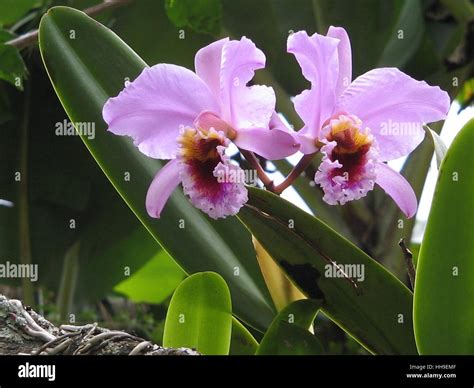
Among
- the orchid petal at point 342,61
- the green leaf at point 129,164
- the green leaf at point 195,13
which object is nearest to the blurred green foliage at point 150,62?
the green leaf at point 195,13

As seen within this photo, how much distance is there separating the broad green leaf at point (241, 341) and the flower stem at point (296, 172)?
196 mm

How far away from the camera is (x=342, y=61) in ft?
2.66

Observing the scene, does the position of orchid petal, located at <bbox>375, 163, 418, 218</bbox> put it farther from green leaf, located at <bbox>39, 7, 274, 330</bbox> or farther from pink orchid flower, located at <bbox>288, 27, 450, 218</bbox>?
green leaf, located at <bbox>39, 7, 274, 330</bbox>

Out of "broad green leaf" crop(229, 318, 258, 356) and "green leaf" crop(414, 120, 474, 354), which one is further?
"broad green leaf" crop(229, 318, 258, 356)

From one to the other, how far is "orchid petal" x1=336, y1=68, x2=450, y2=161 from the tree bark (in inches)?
13.3

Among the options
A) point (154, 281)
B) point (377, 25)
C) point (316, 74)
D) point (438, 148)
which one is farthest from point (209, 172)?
point (154, 281)

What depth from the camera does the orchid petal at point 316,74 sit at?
76 centimetres

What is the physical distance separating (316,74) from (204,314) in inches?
12.7

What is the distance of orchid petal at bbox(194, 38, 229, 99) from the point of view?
79cm

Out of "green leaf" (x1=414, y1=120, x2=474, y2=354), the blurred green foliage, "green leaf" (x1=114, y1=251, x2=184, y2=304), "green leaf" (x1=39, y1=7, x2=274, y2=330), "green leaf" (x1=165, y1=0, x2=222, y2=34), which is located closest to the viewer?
"green leaf" (x1=414, y1=120, x2=474, y2=354)

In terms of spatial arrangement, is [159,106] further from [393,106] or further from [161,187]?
[393,106]

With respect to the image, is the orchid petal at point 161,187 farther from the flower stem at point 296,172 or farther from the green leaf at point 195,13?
the green leaf at point 195,13

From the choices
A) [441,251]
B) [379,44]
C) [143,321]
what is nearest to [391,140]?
[441,251]

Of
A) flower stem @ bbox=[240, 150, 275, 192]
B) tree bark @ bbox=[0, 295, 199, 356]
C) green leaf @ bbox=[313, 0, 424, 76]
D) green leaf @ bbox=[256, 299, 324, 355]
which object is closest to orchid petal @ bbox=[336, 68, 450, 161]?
flower stem @ bbox=[240, 150, 275, 192]
